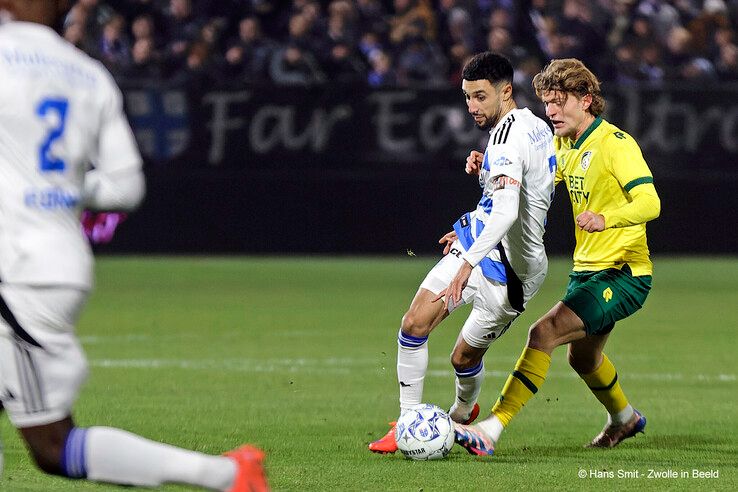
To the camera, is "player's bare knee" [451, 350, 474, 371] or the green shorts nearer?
the green shorts

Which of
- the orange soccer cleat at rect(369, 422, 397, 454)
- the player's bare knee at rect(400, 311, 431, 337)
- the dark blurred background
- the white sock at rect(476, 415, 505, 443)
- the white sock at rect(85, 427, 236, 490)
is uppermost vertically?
the white sock at rect(85, 427, 236, 490)

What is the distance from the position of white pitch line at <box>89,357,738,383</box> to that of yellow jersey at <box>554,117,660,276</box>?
2911 millimetres

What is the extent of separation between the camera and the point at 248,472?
176 inches

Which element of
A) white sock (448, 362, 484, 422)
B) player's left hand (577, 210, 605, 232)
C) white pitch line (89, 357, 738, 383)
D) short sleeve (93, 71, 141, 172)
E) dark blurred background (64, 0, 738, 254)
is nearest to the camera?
short sleeve (93, 71, 141, 172)

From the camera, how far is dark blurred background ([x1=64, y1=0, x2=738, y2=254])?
18.6 metres

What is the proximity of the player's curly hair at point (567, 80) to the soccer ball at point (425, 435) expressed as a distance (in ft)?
5.57

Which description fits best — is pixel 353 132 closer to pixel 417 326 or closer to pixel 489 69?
pixel 489 69

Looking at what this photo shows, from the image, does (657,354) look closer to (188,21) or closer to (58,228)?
(58,228)

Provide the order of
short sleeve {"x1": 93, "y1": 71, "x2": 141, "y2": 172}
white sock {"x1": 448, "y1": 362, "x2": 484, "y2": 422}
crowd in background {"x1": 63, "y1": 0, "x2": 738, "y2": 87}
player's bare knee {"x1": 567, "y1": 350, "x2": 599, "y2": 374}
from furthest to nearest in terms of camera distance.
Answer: crowd in background {"x1": 63, "y1": 0, "x2": 738, "y2": 87}, white sock {"x1": 448, "y1": 362, "x2": 484, "y2": 422}, player's bare knee {"x1": 567, "y1": 350, "x2": 599, "y2": 374}, short sleeve {"x1": 93, "y1": 71, "x2": 141, "y2": 172}

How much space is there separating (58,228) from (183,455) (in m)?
0.78

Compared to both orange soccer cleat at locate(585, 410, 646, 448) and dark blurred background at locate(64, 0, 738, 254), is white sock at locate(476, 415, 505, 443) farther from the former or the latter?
dark blurred background at locate(64, 0, 738, 254)

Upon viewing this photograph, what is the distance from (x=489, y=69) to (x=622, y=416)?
6.26 feet

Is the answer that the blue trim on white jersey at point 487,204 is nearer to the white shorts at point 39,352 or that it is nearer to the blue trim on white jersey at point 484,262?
the blue trim on white jersey at point 484,262

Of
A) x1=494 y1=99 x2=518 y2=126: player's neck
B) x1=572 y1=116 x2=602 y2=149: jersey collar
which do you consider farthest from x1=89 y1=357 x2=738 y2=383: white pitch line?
x1=494 y1=99 x2=518 y2=126: player's neck
